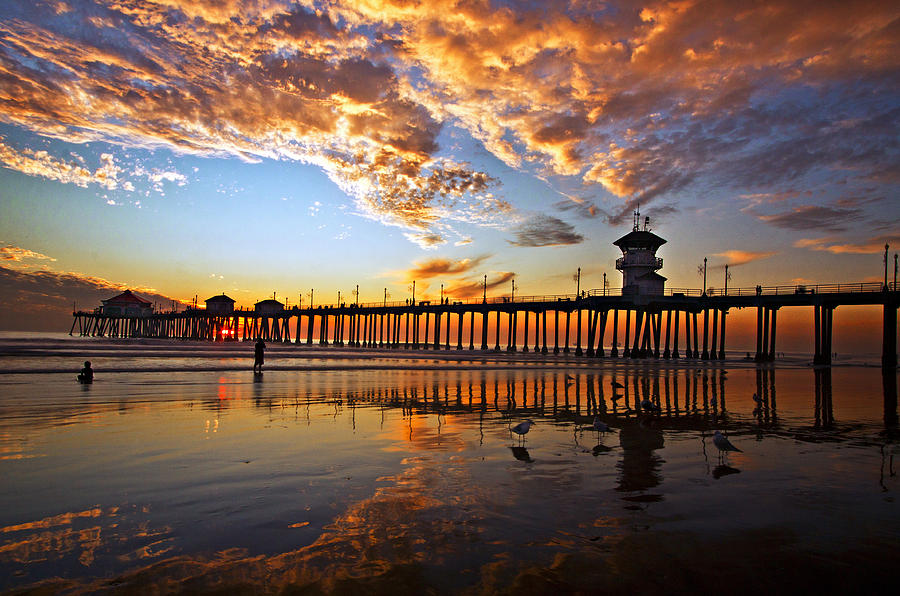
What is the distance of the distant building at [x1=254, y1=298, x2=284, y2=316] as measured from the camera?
14912cm

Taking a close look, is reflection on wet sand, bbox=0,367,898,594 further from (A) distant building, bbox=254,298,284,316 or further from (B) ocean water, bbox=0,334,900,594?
(A) distant building, bbox=254,298,284,316

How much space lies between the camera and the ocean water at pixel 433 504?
3.98 m

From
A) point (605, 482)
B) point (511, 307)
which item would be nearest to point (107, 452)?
point (605, 482)

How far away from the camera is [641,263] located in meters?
62.7

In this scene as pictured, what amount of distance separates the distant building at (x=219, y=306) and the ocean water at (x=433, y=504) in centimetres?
15413

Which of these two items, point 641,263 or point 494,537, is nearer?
point 494,537

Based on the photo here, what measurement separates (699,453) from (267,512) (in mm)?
7143

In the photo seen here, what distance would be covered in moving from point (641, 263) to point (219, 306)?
132708 mm

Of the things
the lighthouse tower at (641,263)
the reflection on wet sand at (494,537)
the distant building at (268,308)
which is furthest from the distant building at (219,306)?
the reflection on wet sand at (494,537)

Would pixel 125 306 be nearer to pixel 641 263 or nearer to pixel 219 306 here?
pixel 219 306

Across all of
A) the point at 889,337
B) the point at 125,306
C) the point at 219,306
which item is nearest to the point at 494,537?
the point at 889,337

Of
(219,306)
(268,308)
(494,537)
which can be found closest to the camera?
(494,537)

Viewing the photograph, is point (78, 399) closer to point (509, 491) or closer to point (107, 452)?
point (107, 452)

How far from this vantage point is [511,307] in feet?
261
